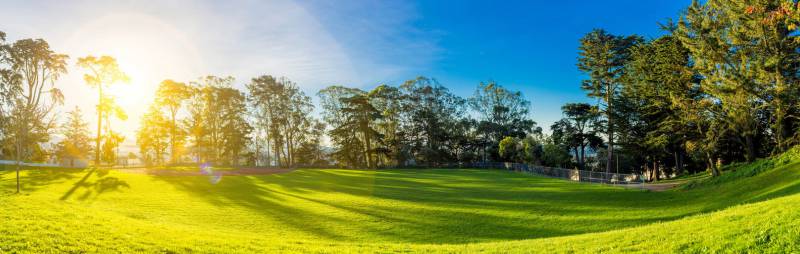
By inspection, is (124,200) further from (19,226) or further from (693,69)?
(693,69)

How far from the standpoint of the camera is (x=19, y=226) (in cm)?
1033

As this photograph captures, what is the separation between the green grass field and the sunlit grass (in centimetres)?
7

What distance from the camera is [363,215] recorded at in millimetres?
20109

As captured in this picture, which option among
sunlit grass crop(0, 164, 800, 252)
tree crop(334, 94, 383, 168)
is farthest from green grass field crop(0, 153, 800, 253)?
tree crop(334, 94, 383, 168)

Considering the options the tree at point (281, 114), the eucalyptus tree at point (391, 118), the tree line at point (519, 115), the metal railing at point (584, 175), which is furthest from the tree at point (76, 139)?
the metal railing at point (584, 175)

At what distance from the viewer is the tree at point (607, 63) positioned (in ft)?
160

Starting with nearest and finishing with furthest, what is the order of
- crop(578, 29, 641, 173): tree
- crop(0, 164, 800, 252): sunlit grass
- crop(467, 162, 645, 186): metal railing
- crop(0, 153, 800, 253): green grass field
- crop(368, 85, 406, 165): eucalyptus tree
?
crop(0, 153, 800, 253): green grass field → crop(0, 164, 800, 252): sunlit grass → crop(467, 162, 645, 186): metal railing → crop(578, 29, 641, 173): tree → crop(368, 85, 406, 165): eucalyptus tree

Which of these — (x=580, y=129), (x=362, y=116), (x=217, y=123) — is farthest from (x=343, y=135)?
(x=580, y=129)

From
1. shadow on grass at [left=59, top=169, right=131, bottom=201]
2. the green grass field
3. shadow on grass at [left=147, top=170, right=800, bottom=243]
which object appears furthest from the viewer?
shadow on grass at [left=59, top=169, right=131, bottom=201]

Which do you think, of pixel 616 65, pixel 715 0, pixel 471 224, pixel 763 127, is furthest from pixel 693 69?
pixel 471 224

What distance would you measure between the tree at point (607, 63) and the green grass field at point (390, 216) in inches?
944

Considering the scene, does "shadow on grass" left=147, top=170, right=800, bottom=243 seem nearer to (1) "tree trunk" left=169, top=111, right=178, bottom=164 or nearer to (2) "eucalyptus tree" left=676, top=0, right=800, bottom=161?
(2) "eucalyptus tree" left=676, top=0, right=800, bottom=161

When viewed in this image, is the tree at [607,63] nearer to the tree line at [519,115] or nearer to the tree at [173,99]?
the tree line at [519,115]

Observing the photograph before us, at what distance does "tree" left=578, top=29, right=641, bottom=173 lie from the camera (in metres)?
48.7
